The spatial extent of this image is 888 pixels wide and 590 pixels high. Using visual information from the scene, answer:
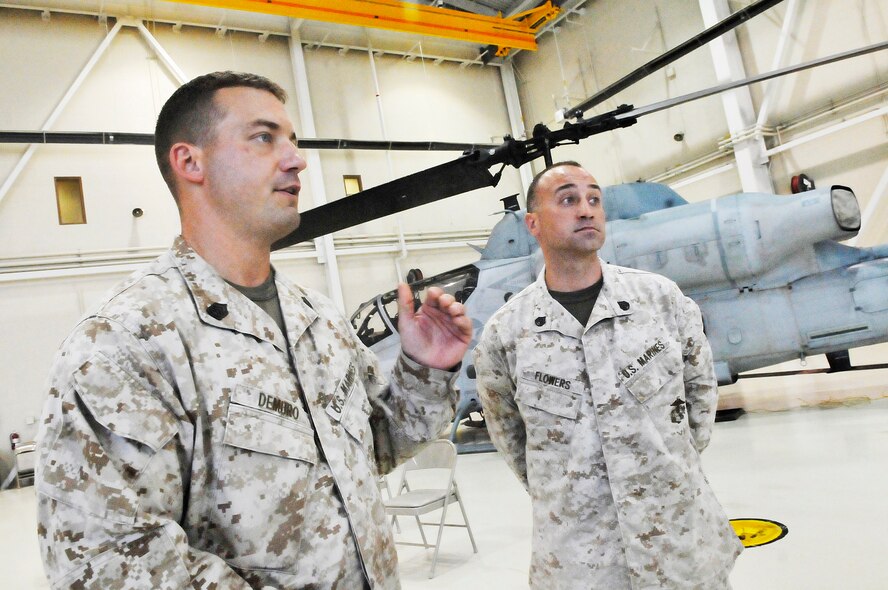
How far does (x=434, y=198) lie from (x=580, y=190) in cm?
182

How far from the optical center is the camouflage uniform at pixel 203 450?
0.93m

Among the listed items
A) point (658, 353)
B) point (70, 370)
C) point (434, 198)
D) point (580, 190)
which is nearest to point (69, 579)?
point (70, 370)

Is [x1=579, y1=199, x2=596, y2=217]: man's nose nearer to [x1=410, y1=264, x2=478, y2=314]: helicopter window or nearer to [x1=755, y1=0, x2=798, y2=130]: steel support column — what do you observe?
[x1=410, y1=264, x2=478, y2=314]: helicopter window

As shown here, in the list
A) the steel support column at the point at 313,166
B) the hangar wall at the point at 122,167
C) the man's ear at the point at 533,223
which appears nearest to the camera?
the man's ear at the point at 533,223

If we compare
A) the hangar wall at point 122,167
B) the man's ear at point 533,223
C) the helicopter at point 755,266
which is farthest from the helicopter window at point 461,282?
the hangar wall at point 122,167

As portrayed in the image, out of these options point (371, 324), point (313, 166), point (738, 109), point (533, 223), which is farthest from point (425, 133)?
point (533, 223)

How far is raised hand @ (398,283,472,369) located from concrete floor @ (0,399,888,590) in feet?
7.81

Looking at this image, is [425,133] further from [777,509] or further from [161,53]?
[777,509]

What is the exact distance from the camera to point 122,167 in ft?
40.3

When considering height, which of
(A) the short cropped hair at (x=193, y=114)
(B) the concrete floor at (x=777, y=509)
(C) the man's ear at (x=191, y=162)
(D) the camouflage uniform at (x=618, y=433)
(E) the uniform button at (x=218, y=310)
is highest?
(A) the short cropped hair at (x=193, y=114)

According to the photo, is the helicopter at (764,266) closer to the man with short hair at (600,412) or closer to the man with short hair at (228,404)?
the man with short hair at (600,412)

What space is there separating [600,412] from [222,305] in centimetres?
138

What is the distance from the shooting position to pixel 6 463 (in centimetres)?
1081

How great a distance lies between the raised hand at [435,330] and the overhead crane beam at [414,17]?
10493 mm
